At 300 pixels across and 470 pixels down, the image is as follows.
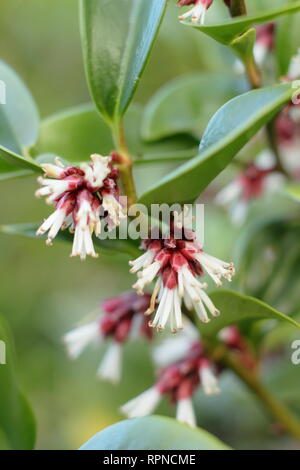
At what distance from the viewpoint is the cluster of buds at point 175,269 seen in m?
0.82

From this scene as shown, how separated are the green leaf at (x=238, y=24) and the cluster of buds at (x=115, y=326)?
0.40 metres

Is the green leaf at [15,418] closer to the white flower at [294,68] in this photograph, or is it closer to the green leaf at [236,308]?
the green leaf at [236,308]

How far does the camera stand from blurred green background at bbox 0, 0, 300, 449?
5.83 ft

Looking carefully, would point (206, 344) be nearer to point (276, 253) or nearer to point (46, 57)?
point (276, 253)

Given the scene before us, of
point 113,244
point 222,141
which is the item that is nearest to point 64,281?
point 113,244

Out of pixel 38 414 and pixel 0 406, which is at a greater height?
pixel 38 414

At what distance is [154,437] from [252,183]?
656 millimetres

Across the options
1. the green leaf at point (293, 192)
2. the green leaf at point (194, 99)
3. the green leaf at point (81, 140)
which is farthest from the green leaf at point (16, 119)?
the green leaf at point (293, 192)

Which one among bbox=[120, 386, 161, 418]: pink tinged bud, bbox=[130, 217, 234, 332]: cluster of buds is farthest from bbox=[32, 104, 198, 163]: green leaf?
bbox=[120, 386, 161, 418]: pink tinged bud

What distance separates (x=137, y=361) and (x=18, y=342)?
0.41m

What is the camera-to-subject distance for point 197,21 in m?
0.85

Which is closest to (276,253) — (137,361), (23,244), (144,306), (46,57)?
Result: (144,306)

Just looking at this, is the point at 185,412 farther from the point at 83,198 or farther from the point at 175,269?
the point at 83,198

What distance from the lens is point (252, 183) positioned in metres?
1.29
